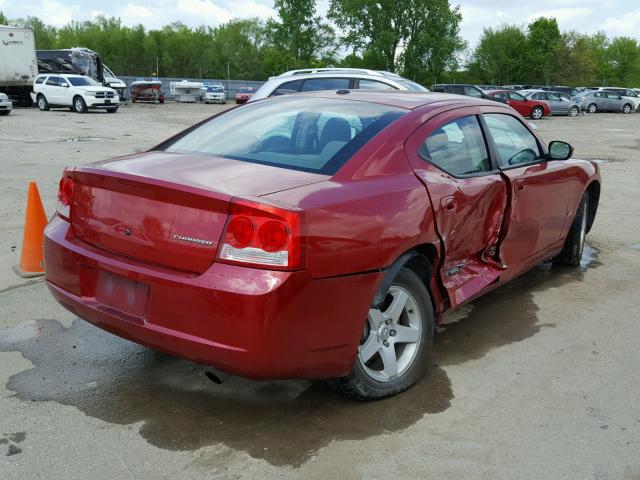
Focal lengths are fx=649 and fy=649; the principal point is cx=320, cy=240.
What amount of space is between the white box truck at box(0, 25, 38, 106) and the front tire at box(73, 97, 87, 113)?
415cm

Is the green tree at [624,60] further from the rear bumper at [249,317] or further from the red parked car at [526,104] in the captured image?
the rear bumper at [249,317]

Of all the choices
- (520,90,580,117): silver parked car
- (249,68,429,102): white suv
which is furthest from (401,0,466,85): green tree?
(249,68,429,102): white suv

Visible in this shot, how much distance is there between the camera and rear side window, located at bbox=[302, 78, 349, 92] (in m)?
11.5

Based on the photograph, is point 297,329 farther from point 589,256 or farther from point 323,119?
point 589,256

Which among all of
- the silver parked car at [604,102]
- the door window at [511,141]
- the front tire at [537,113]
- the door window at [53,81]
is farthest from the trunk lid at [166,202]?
the silver parked car at [604,102]

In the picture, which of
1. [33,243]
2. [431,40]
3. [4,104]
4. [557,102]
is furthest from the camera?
[431,40]

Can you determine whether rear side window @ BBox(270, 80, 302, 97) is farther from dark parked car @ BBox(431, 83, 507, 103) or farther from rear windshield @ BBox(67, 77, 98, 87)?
rear windshield @ BBox(67, 77, 98, 87)

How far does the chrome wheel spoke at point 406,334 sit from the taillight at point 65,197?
1810 millimetres

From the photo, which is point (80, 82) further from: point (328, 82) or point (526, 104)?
point (526, 104)

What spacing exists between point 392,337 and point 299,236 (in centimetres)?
97

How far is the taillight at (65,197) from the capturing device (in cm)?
338

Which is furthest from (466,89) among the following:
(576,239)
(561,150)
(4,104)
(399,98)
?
(399,98)

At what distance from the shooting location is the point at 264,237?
2.70 metres

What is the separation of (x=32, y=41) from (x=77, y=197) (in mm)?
Result: 32861
